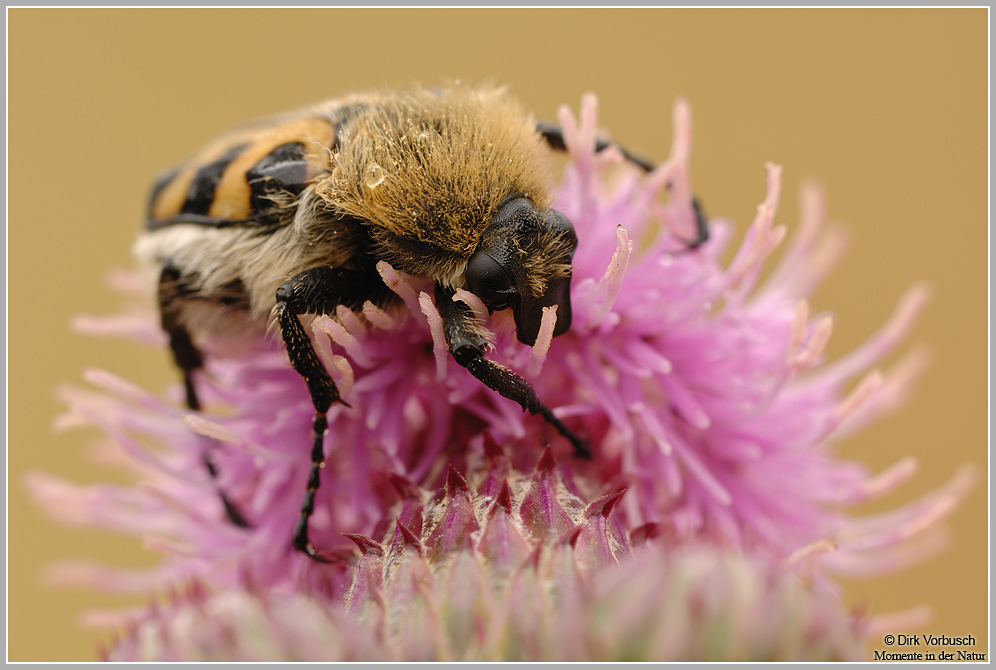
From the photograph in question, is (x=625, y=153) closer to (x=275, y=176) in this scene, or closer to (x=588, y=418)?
(x=588, y=418)

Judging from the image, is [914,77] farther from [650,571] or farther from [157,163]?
[650,571]

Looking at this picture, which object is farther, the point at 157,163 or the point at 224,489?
the point at 157,163

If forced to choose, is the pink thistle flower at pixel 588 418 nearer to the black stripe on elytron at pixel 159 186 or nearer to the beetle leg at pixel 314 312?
the beetle leg at pixel 314 312

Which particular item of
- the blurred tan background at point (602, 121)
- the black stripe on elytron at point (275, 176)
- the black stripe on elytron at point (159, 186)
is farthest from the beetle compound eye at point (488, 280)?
the blurred tan background at point (602, 121)

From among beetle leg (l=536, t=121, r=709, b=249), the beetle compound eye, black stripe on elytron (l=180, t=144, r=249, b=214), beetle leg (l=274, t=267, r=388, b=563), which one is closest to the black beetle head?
the beetle compound eye

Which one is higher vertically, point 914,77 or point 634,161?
point 914,77

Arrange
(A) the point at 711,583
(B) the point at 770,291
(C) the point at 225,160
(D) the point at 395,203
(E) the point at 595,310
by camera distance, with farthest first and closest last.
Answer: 1. (B) the point at 770,291
2. (C) the point at 225,160
3. (E) the point at 595,310
4. (D) the point at 395,203
5. (A) the point at 711,583

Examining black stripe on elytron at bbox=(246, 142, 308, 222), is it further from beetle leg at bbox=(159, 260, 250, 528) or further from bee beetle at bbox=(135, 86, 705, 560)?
beetle leg at bbox=(159, 260, 250, 528)

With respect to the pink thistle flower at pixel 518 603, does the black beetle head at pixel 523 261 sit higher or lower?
higher

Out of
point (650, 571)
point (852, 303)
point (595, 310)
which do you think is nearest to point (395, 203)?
point (595, 310)
